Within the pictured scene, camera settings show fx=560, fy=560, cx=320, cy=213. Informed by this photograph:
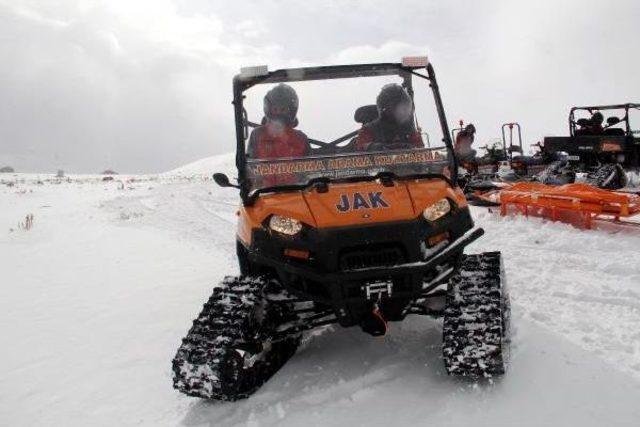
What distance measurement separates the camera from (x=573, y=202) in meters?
7.80

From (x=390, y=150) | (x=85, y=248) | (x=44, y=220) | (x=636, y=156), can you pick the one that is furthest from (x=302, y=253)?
(x=636, y=156)

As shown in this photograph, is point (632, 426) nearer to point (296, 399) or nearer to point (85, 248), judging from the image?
point (296, 399)

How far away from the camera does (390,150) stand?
14.3 feet

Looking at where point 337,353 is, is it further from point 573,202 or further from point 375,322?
point 573,202

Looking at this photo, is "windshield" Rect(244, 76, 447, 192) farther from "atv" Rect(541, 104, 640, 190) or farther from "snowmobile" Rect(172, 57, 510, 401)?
"atv" Rect(541, 104, 640, 190)

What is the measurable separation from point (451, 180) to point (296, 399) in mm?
1997

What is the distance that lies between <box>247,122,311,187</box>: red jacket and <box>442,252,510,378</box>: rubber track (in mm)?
1522

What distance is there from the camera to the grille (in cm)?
346

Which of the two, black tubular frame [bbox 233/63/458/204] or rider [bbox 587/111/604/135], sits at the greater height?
rider [bbox 587/111/604/135]

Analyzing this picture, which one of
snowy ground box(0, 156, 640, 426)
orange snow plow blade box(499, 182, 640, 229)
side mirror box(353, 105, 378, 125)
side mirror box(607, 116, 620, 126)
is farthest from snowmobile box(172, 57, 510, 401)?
side mirror box(607, 116, 620, 126)

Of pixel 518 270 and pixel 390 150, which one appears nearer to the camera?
pixel 390 150

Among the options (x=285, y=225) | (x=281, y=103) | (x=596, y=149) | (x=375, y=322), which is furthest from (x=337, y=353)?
(x=596, y=149)

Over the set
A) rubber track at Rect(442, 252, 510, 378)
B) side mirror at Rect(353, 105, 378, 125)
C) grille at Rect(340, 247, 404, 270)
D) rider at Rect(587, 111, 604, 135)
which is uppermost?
rider at Rect(587, 111, 604, 135)

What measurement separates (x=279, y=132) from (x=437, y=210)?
1521mm
